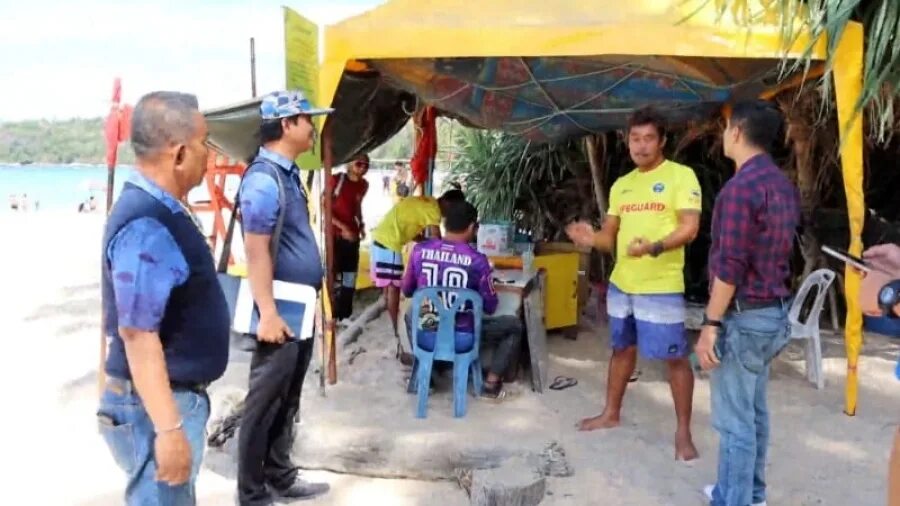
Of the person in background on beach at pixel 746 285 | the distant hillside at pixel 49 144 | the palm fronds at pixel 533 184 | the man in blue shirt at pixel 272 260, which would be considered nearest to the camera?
the person in background on beach at pixel 746 285

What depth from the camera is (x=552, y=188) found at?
31.2 feet

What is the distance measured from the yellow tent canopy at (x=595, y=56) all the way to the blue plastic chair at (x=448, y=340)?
1.22 m

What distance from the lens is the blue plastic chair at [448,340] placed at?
4328 millimetres

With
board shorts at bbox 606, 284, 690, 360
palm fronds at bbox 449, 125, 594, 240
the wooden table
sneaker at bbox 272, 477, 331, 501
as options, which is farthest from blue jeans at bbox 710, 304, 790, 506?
palm fronds at bbox 449, 125, 594, 240

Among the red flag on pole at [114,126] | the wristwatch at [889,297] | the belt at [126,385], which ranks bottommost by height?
the belt at [126,385]

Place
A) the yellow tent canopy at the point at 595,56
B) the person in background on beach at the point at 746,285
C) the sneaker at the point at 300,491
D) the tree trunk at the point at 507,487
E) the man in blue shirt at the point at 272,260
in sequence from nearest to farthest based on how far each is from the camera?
the person in background on beach at the point at 746,285 < the man in blue shirt at the point at 272,260 < the tree trunk at the point at 507,487 < the sneaker at the point at 300,491 < the yellow tent canopy at the point at 595,56

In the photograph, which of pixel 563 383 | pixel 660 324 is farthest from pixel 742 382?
pixel 563 383

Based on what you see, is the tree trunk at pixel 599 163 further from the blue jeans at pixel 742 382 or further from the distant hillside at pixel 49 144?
the distant hillside at pixel 49 144

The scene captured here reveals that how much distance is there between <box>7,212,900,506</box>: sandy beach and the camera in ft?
11.7

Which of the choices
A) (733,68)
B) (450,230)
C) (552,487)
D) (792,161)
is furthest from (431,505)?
(792,161)

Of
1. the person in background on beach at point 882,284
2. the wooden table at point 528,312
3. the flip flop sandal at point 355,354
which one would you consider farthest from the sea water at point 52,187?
the person in background on beach at point 882,284

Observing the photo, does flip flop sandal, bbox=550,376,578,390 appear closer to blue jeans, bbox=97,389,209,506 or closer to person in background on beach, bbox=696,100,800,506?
person in background on beach, bbox=696,100,800,506

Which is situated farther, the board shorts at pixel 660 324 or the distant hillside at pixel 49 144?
the distant hillside at pixel 49 144

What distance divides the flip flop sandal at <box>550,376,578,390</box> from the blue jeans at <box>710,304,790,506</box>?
6.47 feet
